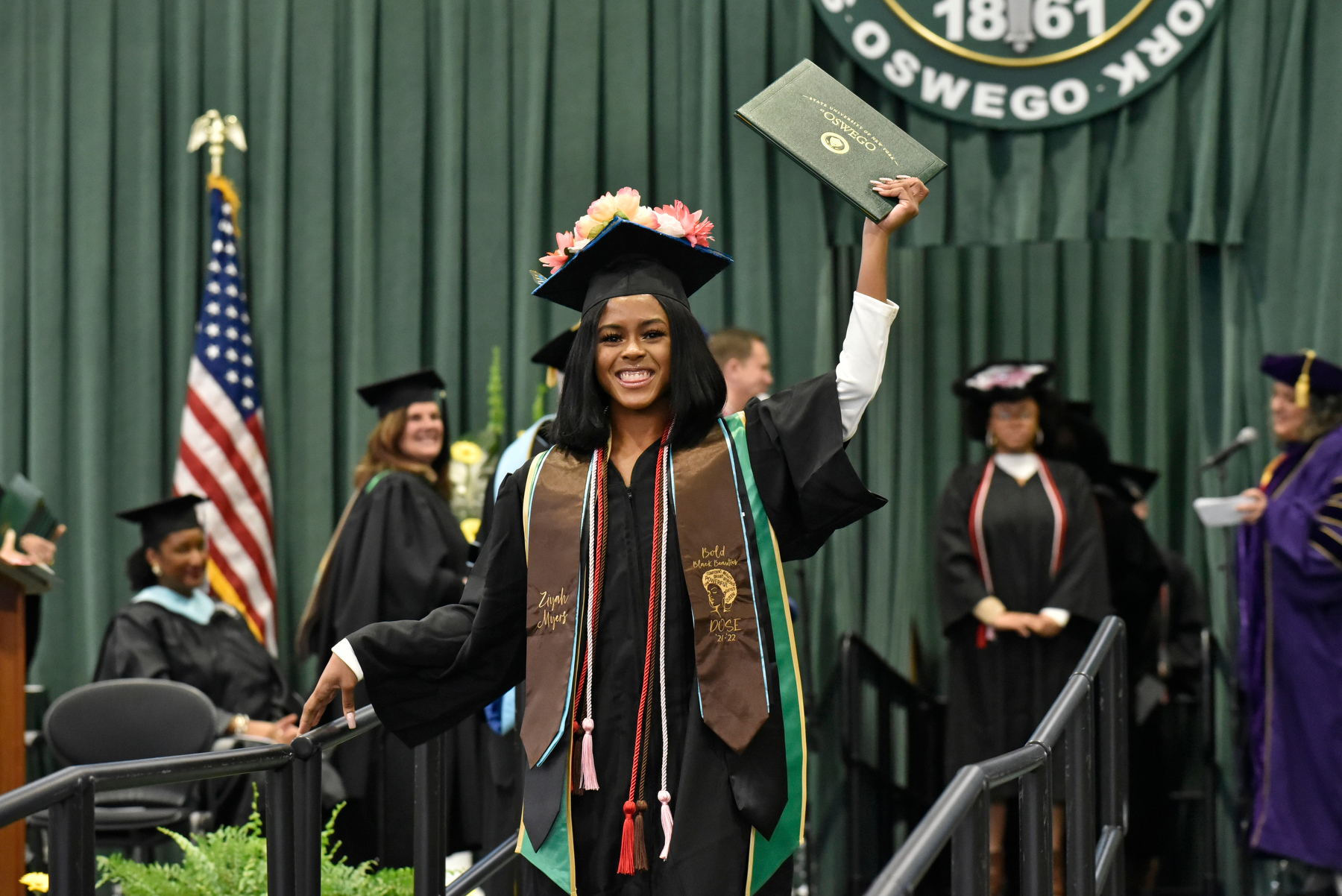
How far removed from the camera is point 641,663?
2426 mm

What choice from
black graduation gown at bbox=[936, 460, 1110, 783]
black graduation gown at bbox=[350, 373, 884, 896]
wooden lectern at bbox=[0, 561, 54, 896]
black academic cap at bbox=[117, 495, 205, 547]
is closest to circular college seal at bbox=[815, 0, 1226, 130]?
black graduation gown at bbox=[936, 460, 1110, 783]

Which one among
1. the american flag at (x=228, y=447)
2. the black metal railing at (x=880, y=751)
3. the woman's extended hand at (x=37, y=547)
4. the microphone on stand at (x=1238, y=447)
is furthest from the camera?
the american flag at (x=228, y=447)

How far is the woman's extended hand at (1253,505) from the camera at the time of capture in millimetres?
5562

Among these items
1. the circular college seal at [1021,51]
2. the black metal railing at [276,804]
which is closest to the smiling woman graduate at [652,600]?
the black metal railing at [276,804]

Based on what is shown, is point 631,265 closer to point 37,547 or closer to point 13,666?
point 13,666

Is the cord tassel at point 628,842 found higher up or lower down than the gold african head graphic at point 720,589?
lower down

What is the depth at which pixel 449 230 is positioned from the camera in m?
6.93

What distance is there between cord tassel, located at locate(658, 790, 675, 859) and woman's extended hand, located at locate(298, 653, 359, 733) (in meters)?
0.53

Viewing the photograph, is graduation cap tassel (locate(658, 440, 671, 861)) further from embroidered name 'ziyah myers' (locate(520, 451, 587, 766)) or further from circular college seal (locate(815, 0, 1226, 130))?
circular college seal (locate(815, 0, 1226, 130))

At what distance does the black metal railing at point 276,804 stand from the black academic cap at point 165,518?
8.94 feet

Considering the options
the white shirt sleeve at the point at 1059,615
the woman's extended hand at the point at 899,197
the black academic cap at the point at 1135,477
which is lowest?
the white shirt sleeve at the point at 1059,615

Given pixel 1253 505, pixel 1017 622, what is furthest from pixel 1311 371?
pixel 1017 622

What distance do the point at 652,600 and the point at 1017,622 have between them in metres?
3.31

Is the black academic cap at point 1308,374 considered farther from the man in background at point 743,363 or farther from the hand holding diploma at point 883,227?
the hand holding diploma at point 883,227
